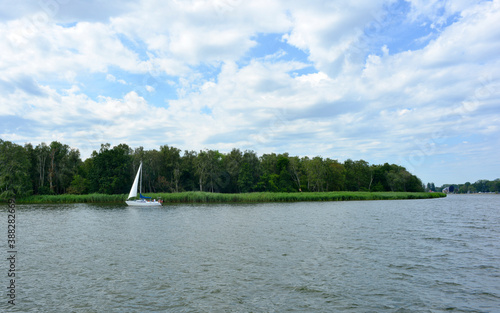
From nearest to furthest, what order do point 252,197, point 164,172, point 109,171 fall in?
point 252,197
point 109,171
point 164,172

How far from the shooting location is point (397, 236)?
2920cm

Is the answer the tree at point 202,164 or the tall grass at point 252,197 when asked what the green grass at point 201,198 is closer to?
the tall grass at point 252,197

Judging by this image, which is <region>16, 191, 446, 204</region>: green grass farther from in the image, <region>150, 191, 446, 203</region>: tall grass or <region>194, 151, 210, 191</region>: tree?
<region>194, 151, 210, 191</region>: tree

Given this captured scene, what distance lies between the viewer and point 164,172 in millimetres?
119312

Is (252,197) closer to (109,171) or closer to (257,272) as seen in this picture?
(109,171)

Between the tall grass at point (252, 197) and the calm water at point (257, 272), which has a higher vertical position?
the tall grass at point (252, 197)

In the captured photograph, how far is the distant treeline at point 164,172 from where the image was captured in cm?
9256

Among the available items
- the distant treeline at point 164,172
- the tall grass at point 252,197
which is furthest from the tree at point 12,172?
the tall grass at point 252,197

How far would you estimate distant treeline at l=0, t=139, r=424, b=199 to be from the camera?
9256 centimetres

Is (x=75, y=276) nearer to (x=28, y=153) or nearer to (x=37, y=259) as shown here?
(x=37, y=259)

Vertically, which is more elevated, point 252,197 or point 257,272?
point 252,197

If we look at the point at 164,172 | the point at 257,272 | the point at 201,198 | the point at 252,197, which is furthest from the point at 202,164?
the point at 257,272

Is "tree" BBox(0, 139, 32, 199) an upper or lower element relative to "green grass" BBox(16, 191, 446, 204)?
upper

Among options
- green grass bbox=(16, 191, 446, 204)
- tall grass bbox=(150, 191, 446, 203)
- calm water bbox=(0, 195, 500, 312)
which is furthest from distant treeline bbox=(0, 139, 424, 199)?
calm water bbox=(0, 195, 500, 312)
